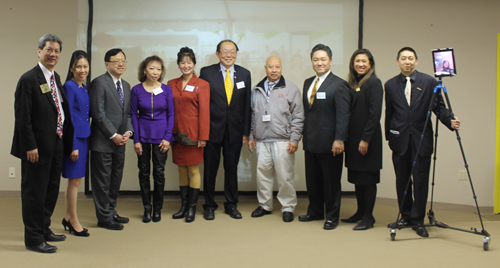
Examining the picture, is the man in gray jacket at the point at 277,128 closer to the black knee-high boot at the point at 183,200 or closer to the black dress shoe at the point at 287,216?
the black dress shoe at the point at 287,216

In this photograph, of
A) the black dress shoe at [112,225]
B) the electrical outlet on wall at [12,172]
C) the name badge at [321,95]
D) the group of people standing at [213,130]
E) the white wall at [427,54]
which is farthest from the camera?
the electrical outlet on wall at [12,172]

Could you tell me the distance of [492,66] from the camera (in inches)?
171

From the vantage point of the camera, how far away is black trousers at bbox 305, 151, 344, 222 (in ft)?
11.2

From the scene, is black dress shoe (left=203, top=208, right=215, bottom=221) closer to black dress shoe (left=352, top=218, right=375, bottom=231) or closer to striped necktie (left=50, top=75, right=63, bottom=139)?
black dress shoe (left=352, top=218, right=375, bottom=231)

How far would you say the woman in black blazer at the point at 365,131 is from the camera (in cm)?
318

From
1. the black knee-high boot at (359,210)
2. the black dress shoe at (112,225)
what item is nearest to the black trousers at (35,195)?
the black dress shoe at (112,225)

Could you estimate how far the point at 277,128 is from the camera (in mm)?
3625

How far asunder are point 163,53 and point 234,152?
1621 millimetres

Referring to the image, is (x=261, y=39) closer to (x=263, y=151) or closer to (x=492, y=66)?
(x=263, y=151)

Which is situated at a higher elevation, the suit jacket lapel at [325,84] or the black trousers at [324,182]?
the suit jacket lapel at [325,84]

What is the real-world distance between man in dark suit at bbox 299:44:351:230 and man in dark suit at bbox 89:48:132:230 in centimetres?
169

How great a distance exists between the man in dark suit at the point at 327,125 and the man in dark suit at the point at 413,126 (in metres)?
0.43

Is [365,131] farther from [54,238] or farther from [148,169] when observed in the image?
[54,238]

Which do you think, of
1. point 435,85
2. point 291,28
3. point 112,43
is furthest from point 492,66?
point 112,43
